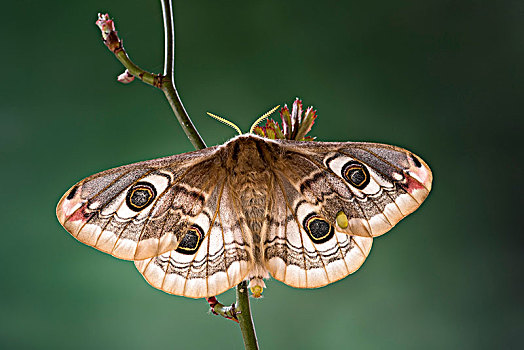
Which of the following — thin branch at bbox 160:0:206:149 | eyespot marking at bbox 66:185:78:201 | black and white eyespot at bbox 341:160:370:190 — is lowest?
black and white eyespot at bbox 341:160:370:190

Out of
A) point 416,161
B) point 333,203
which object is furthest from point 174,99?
point 416,161

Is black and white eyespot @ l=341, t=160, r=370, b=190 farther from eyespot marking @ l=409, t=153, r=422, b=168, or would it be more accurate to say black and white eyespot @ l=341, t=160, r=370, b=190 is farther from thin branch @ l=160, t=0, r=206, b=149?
thin branch @ l=160, t=0, r=206, b=149

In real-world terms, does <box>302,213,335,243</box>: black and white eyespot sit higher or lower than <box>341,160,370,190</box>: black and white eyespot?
lower

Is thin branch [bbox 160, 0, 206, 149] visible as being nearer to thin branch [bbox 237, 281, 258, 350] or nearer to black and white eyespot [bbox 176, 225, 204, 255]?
black and white eyespot [bbox 176, 225, 204, 255]

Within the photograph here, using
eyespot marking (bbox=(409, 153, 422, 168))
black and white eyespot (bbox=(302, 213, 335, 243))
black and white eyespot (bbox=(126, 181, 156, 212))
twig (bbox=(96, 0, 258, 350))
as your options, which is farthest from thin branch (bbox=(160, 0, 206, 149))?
eyespot marking (bbox=(409, 153, 422, 168))

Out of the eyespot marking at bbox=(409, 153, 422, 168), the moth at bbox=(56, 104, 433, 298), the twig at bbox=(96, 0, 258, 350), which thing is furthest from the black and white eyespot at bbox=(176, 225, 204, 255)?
the eyespot marking at bbox=(409, 153, 422, 168)

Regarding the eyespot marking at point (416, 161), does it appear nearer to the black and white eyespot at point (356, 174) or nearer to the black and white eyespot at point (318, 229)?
the black and white eyespot at point (356, 174)

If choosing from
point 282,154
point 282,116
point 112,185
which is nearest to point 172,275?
point 112,185

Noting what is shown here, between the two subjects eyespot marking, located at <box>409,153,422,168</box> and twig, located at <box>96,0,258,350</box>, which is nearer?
eyespot marking, located at <box>409,153,422,168</box>
